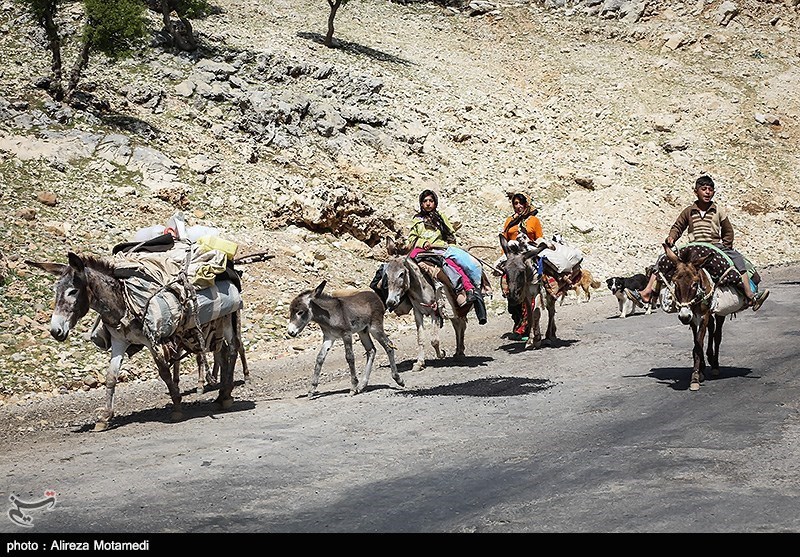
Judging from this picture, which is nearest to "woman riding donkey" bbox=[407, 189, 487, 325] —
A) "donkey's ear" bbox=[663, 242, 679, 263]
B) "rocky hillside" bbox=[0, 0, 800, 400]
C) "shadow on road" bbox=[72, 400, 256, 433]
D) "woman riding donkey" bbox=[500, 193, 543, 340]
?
"woman riding donkey" bbox=[500, 193, 543, 340]

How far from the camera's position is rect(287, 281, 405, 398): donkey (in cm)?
1166

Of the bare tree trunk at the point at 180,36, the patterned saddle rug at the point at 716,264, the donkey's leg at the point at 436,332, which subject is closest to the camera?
the patterned saddle rug at the point at 716,264

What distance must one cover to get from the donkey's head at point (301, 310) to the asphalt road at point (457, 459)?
112cm

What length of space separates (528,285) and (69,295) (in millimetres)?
8418

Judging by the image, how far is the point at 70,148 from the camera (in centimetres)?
2406

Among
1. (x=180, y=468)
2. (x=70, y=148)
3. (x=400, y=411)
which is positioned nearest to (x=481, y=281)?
(x=400, y=411)

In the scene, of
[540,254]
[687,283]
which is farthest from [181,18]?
[687,283]

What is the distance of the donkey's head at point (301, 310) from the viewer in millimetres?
11547

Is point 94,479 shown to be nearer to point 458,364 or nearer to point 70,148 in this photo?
point 458,364

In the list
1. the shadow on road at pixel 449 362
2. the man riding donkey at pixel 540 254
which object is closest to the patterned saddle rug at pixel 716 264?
the shadow on road at pixel 449 362

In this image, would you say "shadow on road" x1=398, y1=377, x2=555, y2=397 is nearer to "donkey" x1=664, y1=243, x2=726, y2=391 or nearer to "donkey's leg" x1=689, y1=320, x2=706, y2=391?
"donkey's leg" x1=689, y1=320, x2=706, y2=391

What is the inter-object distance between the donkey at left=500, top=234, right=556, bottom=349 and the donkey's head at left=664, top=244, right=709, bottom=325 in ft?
12.2

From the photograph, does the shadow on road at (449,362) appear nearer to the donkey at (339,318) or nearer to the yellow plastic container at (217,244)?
the donkey at (339,318)

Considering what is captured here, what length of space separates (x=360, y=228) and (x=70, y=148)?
9.08m
